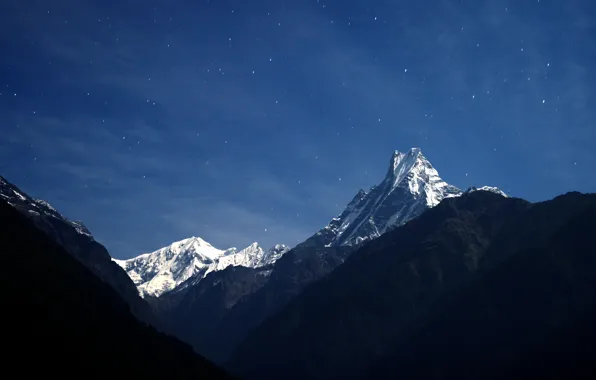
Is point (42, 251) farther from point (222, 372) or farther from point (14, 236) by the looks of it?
point (222, 372)

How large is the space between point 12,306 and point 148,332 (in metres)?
46.2

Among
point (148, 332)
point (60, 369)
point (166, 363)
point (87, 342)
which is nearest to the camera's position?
point (60, 369)

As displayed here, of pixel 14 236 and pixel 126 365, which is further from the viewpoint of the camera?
pixel 14 236

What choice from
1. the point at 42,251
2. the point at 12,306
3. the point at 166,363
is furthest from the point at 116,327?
the point at 42,251

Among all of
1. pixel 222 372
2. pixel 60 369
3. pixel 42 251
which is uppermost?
pixel 42 251

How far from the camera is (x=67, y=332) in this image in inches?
5468

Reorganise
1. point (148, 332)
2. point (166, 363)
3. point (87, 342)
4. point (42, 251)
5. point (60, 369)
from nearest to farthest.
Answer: point (60, 369) < point (87, 342) < point (166, 363) < point (148, 332) < point (42, 251)

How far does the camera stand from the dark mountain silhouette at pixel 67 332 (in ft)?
415

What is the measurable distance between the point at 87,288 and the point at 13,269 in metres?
24.9

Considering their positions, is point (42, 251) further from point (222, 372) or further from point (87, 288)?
point (222, 372)

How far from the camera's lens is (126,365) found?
140 metres

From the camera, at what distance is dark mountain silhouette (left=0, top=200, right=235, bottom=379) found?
127m

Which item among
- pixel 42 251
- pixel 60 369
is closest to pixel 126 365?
pixel 60 369

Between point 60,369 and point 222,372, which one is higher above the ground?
point 222,372
